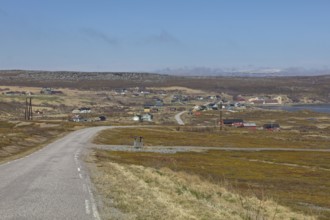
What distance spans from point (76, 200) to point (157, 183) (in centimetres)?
919

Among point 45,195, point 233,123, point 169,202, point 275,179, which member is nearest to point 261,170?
point 275,179

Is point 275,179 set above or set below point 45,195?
below

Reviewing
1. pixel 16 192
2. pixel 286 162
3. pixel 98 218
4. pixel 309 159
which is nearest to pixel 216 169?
pixel 286 162

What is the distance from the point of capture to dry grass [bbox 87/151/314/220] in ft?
59.7

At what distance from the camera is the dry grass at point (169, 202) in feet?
59.7

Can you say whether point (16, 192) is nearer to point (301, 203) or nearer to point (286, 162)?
point (301, 203)

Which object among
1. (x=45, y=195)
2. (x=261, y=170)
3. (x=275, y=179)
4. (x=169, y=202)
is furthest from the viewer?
(x=261, y=170)

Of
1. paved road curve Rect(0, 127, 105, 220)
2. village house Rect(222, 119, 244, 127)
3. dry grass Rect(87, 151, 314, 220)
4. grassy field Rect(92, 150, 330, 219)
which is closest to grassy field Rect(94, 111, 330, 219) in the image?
grassy field Rect(92, 150, 330, 219)

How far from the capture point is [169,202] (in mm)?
20969

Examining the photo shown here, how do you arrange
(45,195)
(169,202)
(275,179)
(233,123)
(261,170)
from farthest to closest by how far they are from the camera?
(233,123) < (261,170) < (275,179) < (45,195) < (169,202)

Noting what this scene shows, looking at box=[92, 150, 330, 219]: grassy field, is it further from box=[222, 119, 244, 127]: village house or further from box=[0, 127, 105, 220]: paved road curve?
box=[222, 119, 244, 127]: village house

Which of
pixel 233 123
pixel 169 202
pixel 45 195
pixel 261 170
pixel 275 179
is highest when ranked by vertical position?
pixel 45 195

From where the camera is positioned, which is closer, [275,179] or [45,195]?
[45,195]

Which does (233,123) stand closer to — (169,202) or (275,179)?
(275,179)
